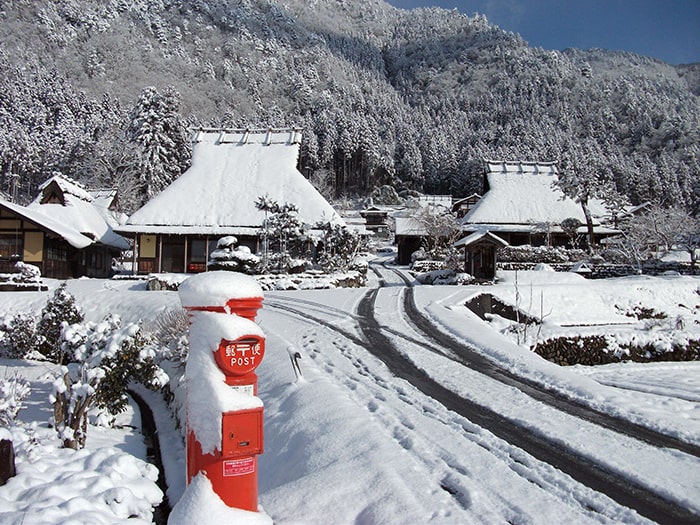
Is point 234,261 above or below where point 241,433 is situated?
above

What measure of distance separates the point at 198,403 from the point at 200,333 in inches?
20.2

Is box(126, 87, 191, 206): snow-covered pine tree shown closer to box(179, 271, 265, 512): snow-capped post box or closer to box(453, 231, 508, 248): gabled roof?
box(453, 231, 508, 248): gabled roof

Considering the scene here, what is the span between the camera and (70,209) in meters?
32.9

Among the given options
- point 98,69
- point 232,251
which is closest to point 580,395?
point 232,251

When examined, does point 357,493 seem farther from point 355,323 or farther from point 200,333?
point 355,323

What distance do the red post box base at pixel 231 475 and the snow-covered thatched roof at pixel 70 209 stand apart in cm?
3131

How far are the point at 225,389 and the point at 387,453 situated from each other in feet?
7.09

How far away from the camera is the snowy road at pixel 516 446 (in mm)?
4496

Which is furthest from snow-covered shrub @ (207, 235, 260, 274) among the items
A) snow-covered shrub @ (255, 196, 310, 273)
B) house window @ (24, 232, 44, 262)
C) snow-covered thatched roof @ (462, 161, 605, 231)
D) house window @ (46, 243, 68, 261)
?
snow-covered thatched roof @ (462, 161, 605, 231)

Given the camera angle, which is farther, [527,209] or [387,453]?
[527,209]

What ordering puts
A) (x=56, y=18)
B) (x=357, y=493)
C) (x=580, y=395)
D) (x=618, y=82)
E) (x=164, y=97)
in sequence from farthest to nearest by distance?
(x=618, y=82)
(x=56, y=18)
(x=164, y=97)
(x=580, y=395)
(x=357, y=493)

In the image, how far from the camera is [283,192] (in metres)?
33.7

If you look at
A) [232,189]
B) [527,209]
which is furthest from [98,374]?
[527,209]

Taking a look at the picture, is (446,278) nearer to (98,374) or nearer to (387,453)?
(98,374)
